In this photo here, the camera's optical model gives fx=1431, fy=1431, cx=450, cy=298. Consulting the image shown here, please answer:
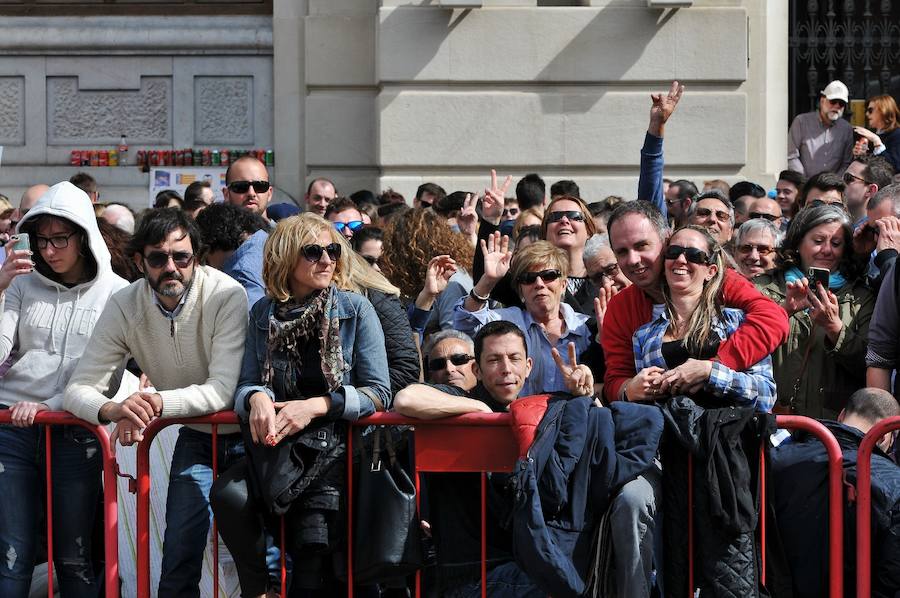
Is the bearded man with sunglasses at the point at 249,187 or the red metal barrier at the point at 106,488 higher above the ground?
the bearded man with sunglasses at the point at 249,187

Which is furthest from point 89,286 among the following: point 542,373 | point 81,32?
point 81,32

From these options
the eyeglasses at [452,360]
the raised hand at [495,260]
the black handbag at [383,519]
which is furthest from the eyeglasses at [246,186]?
the black handbag at [383,519]

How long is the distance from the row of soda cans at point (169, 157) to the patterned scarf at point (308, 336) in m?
7.99

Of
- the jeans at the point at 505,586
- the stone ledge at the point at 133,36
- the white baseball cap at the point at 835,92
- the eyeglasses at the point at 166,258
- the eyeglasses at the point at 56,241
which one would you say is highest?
the stone ledge at the point at 133,36

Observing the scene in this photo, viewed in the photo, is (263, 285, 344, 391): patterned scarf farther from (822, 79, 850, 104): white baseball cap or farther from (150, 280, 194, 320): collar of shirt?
(822, 79, 850, 104): white baseball cap

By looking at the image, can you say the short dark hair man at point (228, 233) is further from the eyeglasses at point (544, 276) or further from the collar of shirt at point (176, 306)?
the eyeglasses at point (544, 276)

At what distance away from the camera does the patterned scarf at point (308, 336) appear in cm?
576

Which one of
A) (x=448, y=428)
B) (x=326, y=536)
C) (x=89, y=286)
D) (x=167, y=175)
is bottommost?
(x=326, y=536)

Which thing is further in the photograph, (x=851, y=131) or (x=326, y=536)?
(x=851, y=131)

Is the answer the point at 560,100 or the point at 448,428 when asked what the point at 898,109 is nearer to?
the point at 560,100

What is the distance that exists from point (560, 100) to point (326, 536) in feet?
25.9

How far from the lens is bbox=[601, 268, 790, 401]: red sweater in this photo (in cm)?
564

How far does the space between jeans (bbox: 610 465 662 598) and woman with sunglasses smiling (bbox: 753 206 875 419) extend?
166 cm

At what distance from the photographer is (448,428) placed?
579 centimetres
